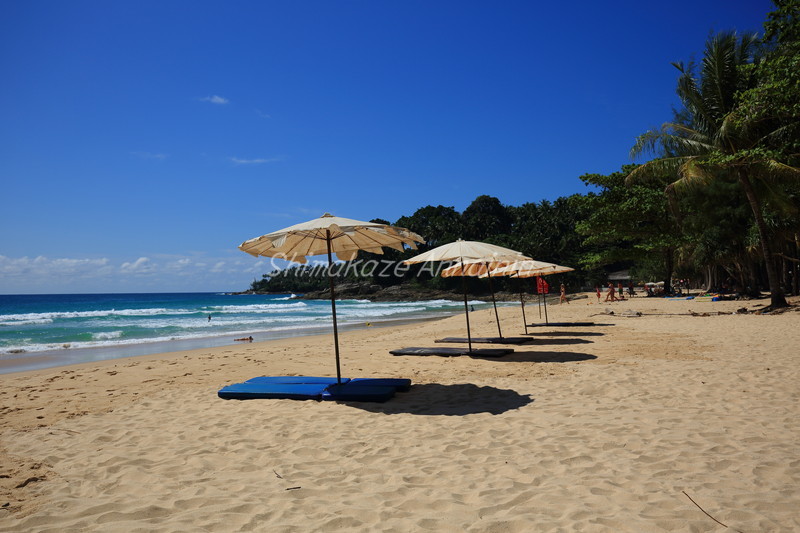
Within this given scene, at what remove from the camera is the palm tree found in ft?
49.2

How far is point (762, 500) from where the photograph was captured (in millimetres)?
2850

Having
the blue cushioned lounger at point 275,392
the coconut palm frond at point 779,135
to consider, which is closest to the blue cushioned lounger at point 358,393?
the blue cushioned lounger at point 275,392

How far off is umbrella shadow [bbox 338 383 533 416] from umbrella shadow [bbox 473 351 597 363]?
104 inches

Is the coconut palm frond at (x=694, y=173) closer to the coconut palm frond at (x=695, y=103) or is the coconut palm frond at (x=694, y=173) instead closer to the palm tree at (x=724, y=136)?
the palm tree at (x=724, y=136)

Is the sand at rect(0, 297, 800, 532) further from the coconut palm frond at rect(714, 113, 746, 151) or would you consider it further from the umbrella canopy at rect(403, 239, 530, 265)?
the coconut palm frond at rect(714, 113, 746, 151)

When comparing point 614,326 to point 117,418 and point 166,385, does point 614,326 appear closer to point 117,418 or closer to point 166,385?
point 166,385

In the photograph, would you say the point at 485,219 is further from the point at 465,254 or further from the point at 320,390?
the point at 320,390

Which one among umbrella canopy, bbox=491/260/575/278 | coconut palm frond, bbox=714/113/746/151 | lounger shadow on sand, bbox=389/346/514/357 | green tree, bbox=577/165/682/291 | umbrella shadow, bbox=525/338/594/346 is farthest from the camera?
green tree, bbox=577/165/682/291

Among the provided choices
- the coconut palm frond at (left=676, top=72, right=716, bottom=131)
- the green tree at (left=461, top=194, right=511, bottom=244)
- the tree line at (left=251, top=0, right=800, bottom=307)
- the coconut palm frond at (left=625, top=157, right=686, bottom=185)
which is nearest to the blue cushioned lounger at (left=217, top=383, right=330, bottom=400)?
the tree line at (left=251, top=0, right=800, bottom=307)

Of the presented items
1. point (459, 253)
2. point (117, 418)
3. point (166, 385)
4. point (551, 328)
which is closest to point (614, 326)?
point (551, 328)

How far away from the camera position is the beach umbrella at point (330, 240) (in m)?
5.78

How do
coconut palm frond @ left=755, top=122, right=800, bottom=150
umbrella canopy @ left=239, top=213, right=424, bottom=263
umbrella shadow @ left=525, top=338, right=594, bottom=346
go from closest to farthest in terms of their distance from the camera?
umbrella canopy @ left=239, top=213, right=424, bottom=263
umbrella shadow @ left=525, top=338, right=594, bottom=346
coconut palm frond @ left=755, top=122, right=800, bottom=150

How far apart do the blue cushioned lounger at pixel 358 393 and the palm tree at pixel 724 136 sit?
13752mm

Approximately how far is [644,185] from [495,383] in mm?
23938
